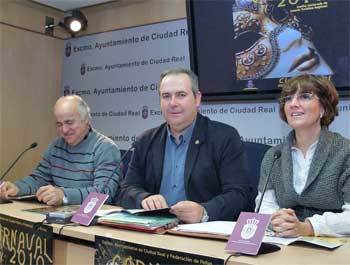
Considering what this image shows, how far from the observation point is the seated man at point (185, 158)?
6.05 ft

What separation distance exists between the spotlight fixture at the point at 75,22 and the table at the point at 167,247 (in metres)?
2.24

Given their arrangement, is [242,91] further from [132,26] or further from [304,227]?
[304,227]

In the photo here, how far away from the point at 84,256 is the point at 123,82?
2.17 m

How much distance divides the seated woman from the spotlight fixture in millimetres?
2338

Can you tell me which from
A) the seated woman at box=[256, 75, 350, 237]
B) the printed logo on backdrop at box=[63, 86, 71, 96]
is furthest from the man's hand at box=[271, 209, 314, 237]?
the printed logo on backdrop at box=[63, 86, 71, 96]

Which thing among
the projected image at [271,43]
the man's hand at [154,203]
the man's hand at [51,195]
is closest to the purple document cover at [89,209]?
the man's hand at [154,203]

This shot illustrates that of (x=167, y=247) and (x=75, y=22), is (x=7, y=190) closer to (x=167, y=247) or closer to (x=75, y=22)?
(x=167, y=247)

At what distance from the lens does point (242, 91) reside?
8.91 feet

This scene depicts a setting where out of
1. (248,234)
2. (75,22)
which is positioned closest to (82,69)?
(75,22)

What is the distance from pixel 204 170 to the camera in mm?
1849

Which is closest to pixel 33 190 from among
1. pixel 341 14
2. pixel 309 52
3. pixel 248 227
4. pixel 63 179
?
pixel 63 179

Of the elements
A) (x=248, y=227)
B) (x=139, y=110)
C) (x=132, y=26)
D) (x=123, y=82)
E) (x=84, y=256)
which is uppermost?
(x=132, y=26)

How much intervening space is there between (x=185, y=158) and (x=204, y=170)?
0.11 m

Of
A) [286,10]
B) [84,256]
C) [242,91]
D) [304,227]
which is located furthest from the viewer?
[242,91]
